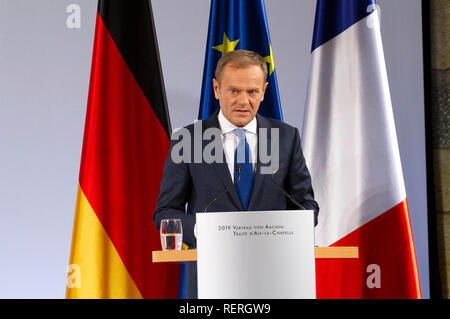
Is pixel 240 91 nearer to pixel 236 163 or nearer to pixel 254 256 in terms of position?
pixel 236 163

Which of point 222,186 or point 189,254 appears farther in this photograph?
point 222,186

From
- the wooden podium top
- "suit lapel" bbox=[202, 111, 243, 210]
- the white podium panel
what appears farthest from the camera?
"suit lapel" bbox=[202, 111, 243, 210]

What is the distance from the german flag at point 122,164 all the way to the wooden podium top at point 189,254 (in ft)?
4.30

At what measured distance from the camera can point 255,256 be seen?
5.03 ft

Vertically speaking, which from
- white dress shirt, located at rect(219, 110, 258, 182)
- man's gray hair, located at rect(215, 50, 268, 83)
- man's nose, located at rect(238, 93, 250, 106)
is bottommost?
white dress shirt, located at rect(219, 110, 258, 182)

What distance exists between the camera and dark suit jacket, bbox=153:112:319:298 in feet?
7.30

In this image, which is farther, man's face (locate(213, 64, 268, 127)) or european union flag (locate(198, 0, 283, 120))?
european union flag (locate(198, 0, 283, 120))

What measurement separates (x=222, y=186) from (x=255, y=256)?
0.73 m

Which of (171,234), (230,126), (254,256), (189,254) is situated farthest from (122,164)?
(254,256)

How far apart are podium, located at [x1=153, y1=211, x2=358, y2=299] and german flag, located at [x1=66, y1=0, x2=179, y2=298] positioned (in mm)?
1549

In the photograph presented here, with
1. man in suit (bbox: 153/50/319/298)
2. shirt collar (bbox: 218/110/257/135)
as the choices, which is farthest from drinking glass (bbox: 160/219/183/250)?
shirt collar (bbox: 218/110/257/135)

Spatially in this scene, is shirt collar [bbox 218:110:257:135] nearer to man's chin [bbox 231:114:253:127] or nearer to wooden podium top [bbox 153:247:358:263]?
man's chin [bbox 231:114:253:127]
